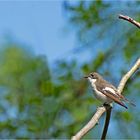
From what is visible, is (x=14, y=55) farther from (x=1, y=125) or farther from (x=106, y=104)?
(x=106, y=104)

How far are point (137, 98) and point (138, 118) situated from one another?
26cm

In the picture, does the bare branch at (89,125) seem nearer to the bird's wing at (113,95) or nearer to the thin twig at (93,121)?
the thin twig at (93,121)

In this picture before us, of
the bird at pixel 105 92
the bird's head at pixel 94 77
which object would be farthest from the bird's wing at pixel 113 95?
the bird's head at pixel 94 77

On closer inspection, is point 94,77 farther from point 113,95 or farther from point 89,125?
point 89,125

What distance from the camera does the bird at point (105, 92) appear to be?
2.45 m

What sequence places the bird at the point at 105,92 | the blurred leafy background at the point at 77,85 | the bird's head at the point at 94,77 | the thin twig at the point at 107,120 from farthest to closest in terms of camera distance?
the blurred leafy background at the point at 77,85, the bird's head at the point at 94,77, the bird at the point at 105,92, the thin twig at the point at 107,120

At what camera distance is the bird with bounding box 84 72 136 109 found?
2.45 metres

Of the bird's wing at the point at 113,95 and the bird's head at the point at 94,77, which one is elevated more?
the bird's wing at the point at 113,95

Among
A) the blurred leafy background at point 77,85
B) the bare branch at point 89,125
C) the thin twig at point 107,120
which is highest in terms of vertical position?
the bare branch at point 89,125

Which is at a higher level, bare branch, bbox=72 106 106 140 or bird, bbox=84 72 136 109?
bare branch, bbox=72 106 106 140

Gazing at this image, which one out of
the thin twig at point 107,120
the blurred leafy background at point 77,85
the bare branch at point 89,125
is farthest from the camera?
the blurred leafy background at point 77,85

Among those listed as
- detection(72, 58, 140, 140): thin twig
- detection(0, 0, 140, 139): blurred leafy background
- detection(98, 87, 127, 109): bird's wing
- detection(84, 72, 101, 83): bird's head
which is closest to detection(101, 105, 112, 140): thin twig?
detection(72, 58, 140, 140): thin twig

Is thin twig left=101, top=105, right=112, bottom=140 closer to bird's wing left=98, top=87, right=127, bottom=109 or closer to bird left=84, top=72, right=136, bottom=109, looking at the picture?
bird left=84, top=72, right=136, bottom=109

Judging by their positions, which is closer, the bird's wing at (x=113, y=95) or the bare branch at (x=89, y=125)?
the bare branch at (x=89, y=125)
